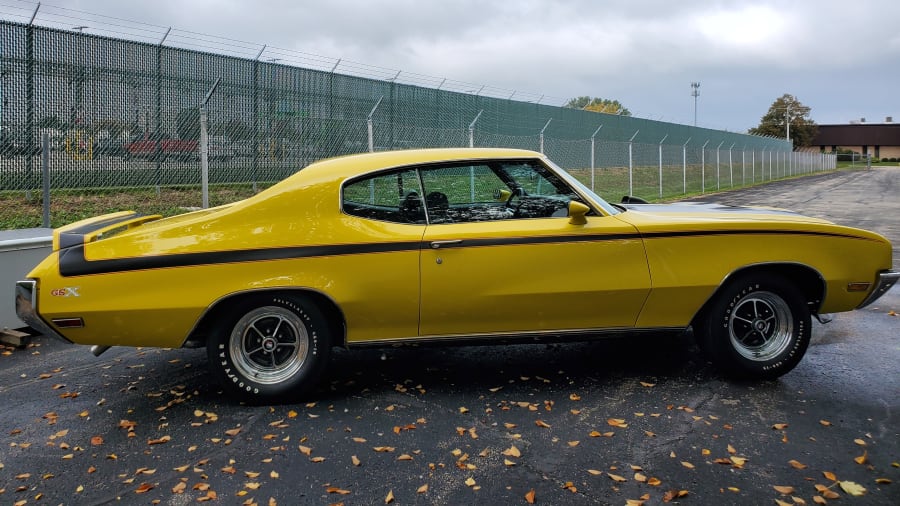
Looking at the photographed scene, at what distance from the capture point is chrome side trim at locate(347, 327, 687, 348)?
4293 mm

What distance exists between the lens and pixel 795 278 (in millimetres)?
4652

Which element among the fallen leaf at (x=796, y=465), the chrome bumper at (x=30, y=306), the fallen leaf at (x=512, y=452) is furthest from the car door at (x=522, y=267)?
the chrome bumper at (x=30, y=306)

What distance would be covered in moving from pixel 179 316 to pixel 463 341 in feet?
5.65

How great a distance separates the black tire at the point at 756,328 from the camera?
4.47 meters

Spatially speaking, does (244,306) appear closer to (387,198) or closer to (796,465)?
(387,198)

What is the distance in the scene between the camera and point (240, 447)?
12.0ft

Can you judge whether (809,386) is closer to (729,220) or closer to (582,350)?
(729,220)

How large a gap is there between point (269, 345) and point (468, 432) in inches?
53.5

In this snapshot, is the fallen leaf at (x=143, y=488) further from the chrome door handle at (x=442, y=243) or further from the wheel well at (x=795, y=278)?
the wheel well at (x=795, y=278)

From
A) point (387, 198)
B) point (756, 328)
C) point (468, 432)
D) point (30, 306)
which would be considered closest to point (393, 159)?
point (387, 198)

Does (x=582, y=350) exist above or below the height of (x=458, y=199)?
below

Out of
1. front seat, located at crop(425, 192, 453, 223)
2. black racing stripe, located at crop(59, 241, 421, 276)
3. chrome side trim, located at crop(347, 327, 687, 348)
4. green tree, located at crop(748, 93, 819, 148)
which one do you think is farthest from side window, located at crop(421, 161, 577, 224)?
green tree, located at crop(748, 93, 819, 148)

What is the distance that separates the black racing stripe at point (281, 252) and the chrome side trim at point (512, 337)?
1.91ft

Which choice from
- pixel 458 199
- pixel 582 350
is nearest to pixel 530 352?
pixel 582 350
